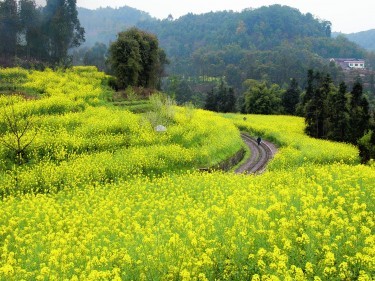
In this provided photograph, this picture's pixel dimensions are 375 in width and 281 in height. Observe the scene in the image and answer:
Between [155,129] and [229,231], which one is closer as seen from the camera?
[229,231]

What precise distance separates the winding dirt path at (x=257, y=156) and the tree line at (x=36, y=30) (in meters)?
37.3

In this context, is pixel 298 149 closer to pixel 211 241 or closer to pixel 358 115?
pixel 358 115

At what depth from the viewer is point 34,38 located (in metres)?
66.8

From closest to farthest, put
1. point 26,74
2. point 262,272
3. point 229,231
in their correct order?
point 262,272
point 229,231
point 26,74

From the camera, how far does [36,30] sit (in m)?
66.2

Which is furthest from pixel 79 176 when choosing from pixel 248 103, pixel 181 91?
pixel 181 91

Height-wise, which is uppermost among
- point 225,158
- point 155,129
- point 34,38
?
point 34,38

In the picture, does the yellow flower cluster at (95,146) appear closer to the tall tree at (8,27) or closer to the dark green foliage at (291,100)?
the tall tree at (8,27)

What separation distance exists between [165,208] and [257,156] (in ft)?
74.5

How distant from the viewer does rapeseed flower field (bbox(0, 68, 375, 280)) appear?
8320 millimetres

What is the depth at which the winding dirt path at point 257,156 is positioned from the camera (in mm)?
31328

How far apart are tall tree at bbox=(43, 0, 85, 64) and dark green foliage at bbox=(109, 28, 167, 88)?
20274 millimetres

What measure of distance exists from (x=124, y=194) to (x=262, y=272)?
10.7m

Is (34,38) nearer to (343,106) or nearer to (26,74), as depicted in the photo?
(26,74)
